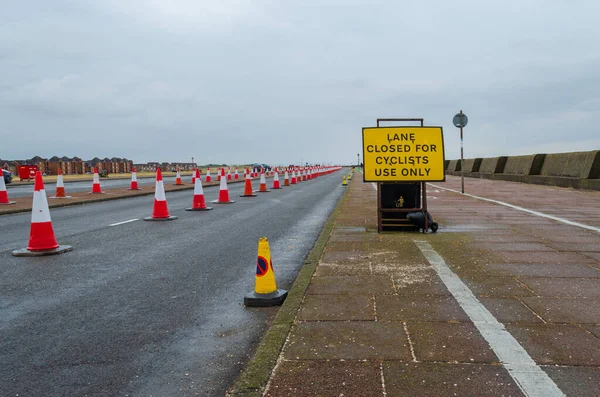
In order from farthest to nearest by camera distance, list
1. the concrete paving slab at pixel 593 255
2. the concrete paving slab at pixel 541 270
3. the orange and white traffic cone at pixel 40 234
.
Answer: the orange and white traffic cone at pixel 40 234 < the concrete paving slab at pixel 593 255 < the concrete paving slab at pixel 541 270

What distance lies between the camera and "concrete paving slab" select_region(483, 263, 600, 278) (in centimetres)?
518

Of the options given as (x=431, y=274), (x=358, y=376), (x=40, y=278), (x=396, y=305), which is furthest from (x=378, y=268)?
(x=40, y=278)

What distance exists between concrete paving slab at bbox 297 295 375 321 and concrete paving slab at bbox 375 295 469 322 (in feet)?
0.30

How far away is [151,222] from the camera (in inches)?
428

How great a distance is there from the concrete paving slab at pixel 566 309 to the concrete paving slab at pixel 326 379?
169 cm

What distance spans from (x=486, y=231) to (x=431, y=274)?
3.58 metres

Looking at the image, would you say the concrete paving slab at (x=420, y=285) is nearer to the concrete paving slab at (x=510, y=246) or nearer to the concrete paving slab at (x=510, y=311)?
the concrete paving slab at (x=510, y=311)

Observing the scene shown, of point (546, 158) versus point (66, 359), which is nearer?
point (66, 359)

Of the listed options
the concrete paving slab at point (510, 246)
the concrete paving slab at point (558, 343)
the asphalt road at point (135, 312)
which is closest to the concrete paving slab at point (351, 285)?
the asphalt road at point (135, 312)

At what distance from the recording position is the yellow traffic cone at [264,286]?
4.43m

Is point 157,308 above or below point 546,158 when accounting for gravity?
below

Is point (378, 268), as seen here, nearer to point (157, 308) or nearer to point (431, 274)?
point (431, 274)

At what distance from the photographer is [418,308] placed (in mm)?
3996

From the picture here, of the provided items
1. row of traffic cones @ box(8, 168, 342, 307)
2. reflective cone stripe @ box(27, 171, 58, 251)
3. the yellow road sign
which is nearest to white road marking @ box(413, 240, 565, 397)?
row of traffic cones @ box(8, 168, 342, 307)
